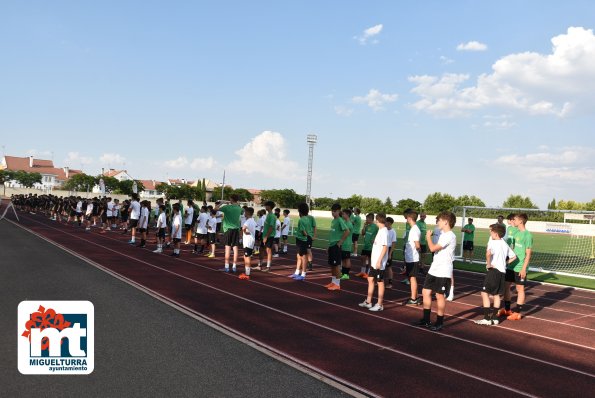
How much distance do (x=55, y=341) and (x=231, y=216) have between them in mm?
6440

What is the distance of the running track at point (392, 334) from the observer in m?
4.92

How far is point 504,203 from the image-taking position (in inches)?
3455

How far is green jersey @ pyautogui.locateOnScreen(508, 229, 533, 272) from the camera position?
881 cm

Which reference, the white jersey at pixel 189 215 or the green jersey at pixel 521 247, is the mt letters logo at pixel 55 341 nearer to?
the green jersey at pixel 521 247

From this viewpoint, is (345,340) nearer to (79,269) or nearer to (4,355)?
(4,355)

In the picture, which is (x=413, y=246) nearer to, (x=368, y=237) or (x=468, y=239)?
(x=368, y=237)

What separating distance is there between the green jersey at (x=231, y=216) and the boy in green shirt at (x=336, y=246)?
2.47 meters

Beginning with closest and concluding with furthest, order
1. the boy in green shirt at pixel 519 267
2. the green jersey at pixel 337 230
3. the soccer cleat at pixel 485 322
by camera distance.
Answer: the soccer cleat at pixel 485 322 → the boy in green shirt at pixel 519 267 → the green jersey at pixel 337 230

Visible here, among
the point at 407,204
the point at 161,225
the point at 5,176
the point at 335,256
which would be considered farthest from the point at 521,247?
the point at 5,176

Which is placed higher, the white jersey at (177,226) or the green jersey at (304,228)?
the green jersey at (304,228)

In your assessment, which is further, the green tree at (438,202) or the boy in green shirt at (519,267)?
the green tree at (438,202)

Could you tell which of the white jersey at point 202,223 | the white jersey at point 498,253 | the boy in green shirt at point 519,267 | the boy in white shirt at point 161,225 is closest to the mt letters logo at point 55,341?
the white jersey at point 498,253

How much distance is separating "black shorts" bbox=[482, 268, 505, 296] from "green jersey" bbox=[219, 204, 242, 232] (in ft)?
19.7

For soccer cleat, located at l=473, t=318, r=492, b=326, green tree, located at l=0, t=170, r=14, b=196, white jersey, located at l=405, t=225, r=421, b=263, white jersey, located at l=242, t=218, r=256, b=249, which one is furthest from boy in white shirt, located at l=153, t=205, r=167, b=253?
green tree, located at l=0, t=170, r=14, b=196
